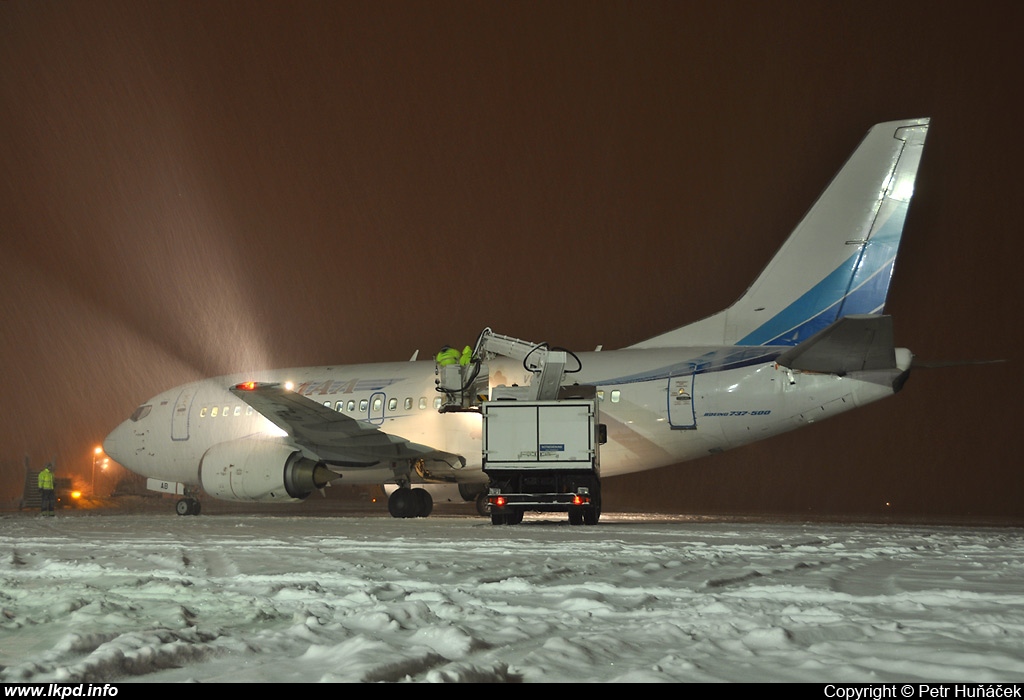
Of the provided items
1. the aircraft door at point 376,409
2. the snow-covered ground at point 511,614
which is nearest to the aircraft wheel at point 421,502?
the aircraft door at point 376,409

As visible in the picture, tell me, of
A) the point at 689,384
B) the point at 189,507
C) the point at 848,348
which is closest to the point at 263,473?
the point at 189,507

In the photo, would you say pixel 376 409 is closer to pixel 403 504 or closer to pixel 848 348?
pixel 403 504

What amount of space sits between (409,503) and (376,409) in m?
2.18

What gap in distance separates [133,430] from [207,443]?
8.47ft

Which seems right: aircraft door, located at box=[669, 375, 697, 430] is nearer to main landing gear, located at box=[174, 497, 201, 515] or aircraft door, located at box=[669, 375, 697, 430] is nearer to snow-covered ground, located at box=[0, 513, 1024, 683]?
snow-covered ground, located at box=[0, 513, 1024, 683]

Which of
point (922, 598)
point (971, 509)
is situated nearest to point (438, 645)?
point (922, 598)

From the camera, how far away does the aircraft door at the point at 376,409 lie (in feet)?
66.8

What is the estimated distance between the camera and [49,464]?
23.0 metres

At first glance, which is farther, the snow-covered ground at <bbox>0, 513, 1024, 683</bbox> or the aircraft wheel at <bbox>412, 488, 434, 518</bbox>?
the aircraft wheel at <bbox>412, 488, 434, 518</bbox>

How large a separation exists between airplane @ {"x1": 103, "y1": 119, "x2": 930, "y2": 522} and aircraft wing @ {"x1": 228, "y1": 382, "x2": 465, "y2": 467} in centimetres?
3

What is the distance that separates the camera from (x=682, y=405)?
55.9 ft

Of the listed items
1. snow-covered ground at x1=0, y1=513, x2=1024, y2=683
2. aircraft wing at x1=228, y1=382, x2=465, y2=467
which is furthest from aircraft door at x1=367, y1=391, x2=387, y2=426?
snow-covered ground at x1=0, y1=513, x2=1024, y2=683

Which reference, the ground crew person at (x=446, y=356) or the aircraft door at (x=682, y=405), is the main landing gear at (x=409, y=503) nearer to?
the ground crew person at (x=446, y=356)

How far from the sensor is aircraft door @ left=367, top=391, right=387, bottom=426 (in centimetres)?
2035
